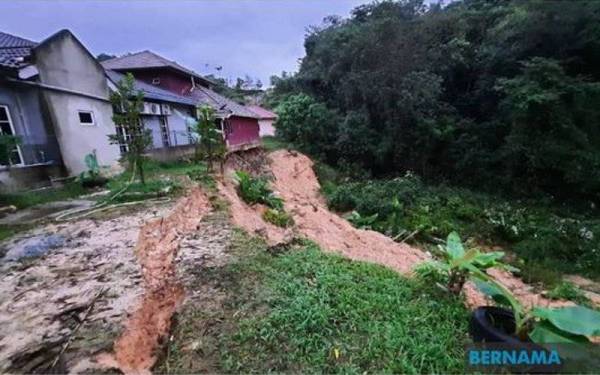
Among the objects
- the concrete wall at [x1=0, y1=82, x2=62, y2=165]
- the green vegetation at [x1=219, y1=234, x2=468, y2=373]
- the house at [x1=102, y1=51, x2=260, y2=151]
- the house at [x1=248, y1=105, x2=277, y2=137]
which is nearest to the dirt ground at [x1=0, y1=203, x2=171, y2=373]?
the green vegetation at [x1=219, y1=234, x2=468, y2=373]

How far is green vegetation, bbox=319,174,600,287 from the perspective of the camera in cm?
808

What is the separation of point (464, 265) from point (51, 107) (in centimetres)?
1057

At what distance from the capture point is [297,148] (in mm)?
18797

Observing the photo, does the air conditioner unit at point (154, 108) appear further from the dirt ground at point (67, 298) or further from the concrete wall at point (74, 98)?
the dirt ground at point (67, 298)

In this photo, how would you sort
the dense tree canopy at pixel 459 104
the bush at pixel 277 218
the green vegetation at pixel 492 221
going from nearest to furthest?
the bush at pixel 277 218, the green vegetation at pixel 492 221, the dense tree canopy at pixel 459 104

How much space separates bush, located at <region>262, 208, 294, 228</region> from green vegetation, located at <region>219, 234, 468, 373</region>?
3.16 metres

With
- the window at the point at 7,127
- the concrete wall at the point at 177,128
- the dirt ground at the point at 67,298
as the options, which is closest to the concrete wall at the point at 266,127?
the concrete wall at the point at 177,128

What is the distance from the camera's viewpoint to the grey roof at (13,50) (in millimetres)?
7625

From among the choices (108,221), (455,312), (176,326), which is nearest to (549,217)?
(455,312)

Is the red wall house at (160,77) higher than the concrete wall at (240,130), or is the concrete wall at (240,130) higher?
the red wall house at (160,77)

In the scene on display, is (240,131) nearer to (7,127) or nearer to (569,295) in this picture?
(7,127)

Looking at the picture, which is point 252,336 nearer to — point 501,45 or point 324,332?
point 324,332

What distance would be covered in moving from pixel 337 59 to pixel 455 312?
1656cm

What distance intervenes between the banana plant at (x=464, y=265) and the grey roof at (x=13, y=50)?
32.6 ft
